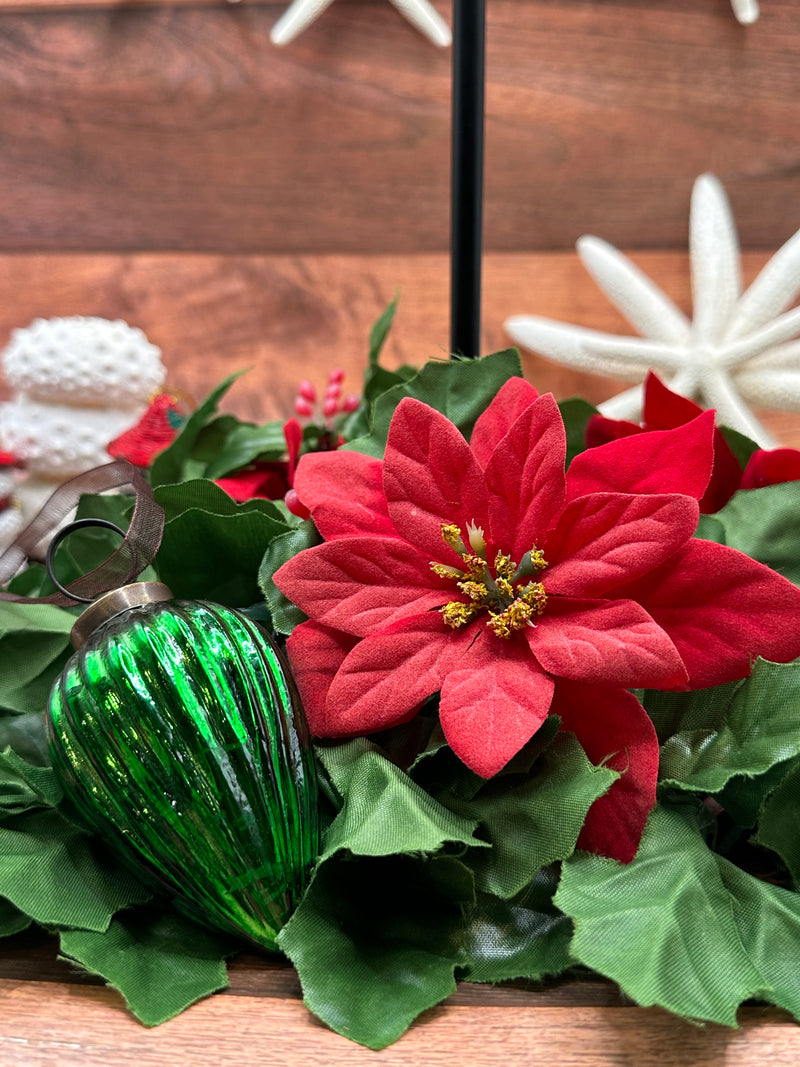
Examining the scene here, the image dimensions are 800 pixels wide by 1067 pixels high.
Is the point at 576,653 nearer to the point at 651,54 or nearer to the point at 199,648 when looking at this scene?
the point at 199,648

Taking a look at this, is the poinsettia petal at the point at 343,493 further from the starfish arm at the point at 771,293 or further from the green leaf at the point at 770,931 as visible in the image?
the starfish arm at the point at 771,293

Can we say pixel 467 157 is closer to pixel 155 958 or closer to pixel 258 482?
pixel 258 482

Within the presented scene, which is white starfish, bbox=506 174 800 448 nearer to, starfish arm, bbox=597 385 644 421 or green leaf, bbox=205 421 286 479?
starfish arm, bbox=597 385 644 421

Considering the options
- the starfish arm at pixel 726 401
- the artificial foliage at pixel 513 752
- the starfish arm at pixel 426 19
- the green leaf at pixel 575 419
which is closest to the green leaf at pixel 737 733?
the artificial foliage at pixel 513 752

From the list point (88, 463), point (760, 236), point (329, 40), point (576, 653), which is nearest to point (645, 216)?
point (760, 236)

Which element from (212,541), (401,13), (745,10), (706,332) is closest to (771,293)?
(706,332)

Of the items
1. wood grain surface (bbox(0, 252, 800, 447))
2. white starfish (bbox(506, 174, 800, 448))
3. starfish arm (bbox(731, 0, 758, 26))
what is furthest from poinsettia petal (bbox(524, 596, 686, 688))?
starfish arm (bbox(731, 0, 758, 26))
